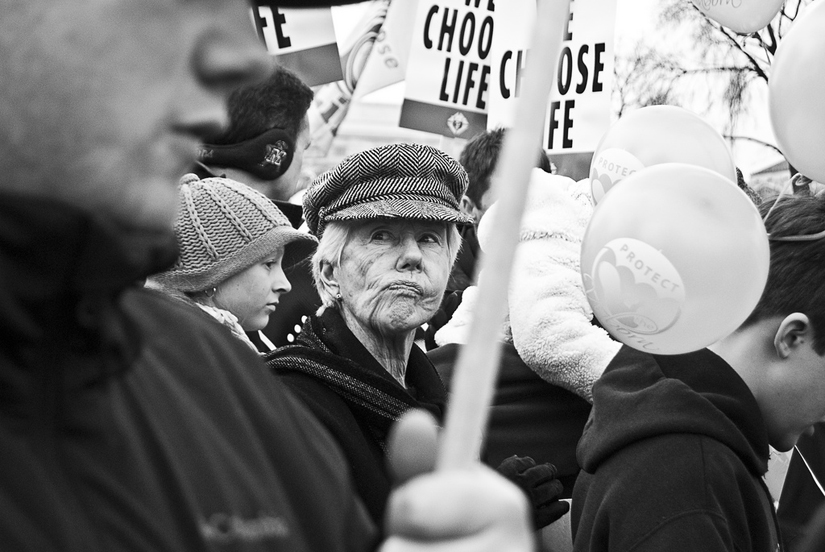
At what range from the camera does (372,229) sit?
290 centimetres

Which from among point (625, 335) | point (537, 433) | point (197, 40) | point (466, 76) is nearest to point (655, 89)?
point (466, 76)

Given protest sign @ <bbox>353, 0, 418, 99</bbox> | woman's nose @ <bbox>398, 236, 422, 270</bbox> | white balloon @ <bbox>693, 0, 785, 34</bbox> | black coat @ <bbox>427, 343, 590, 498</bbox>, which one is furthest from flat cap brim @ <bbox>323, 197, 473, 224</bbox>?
protest sign @ <bbox>353, 0, 418, 99</bbox>

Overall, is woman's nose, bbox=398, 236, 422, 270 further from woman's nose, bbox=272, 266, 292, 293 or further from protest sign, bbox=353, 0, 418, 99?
protest sign, bbox=353, 0, 418, 99

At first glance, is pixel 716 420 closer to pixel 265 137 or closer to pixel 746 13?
pixel 746 13

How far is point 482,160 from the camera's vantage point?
4438mm

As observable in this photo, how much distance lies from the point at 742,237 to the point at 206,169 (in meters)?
1.76

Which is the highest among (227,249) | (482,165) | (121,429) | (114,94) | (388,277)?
(114,94)

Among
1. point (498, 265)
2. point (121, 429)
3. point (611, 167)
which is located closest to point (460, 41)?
point (611, 167)

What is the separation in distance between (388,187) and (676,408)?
1.02 metres

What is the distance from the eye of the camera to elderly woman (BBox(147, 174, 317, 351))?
2859 mm

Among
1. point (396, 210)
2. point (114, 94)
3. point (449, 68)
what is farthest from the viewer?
point (449, 68)

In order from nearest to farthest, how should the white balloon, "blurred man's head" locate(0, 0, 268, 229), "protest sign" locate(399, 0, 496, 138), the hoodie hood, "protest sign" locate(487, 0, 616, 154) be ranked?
"blurred man's head" locate(0, 0, 268, 229)
the hoodie hood
the white balloon
"protest sign" locate(487, 0, 616, 154)
"protest sign" locate(399, 0, 496, 138)

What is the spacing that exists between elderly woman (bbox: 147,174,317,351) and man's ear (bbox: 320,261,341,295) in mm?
136

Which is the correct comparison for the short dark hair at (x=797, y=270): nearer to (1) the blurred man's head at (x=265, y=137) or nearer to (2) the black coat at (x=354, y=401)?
(2) the black coat at (x=354, y=401)
